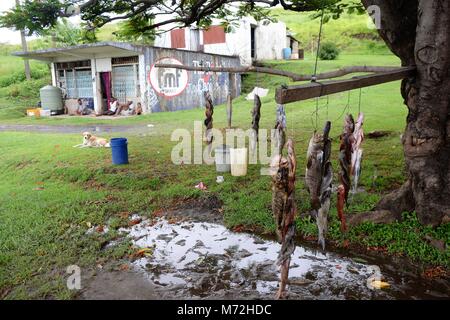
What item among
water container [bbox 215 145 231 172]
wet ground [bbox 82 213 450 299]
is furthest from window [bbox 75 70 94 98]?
wet ground [bbox 82 213 450 299]

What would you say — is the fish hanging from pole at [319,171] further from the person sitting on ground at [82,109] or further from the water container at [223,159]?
the person sitting on ground at [82,109]

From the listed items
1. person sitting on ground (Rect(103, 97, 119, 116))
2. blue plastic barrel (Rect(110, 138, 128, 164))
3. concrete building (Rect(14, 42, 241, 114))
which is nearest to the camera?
blue plastic barrel (Rect(110, 138, 128, 164))

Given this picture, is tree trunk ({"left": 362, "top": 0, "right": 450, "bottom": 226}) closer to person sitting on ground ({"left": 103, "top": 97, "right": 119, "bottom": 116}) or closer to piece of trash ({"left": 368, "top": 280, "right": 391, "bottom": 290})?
piece of trash ({"left": 368, "top": 280, "right": 391, "bottom": 290})

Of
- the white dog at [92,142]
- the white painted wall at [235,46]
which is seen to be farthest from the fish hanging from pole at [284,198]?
the white painted wall at [235,46]

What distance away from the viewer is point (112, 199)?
7.79m

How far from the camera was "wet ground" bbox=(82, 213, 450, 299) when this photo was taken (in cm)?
438

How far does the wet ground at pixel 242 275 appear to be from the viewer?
4.38 metres

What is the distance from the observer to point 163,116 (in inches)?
807

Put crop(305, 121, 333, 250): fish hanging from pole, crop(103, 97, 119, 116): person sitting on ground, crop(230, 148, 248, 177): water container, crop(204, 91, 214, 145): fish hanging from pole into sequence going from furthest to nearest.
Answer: crop(103, 97, 119, 116): person sitting on ground
crop(204, 91, 214, 145): fish hanging from pole
crop(230, 148, 248, 177): water container
crop(305, 121, 333, 250): fish hanging from pole

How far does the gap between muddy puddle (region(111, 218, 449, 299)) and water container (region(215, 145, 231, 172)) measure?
280 centimetres

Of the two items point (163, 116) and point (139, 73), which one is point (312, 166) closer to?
point (163, 116)

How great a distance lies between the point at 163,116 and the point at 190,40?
12.2m

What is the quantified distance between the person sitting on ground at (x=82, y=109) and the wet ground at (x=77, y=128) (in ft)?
14.4
